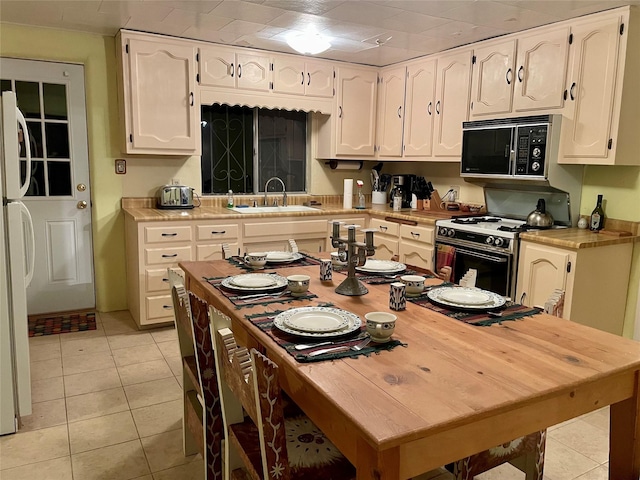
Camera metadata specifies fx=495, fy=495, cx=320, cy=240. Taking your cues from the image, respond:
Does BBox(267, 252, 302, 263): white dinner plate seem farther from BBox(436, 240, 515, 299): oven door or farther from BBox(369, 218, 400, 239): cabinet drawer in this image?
BBox(369, 218, 400, 239): cabinet drawer

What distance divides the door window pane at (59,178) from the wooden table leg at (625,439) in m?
4.07

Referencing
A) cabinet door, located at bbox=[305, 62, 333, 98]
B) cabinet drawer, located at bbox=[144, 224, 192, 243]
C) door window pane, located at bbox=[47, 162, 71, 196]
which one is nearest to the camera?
cabinet drawer, located at bbox=[144, 224, 192, 243]

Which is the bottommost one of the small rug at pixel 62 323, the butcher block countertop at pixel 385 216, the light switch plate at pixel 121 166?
the small rug at pixel 62 323

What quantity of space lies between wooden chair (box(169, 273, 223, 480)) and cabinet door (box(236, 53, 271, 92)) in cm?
267

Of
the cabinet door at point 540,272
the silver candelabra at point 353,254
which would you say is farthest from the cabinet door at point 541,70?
the silver candelabra at point 353,254

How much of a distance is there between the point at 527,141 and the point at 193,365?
2669 mm

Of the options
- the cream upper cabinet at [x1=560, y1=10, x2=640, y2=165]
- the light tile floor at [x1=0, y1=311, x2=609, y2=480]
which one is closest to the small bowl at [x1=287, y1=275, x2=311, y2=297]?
the light tile floor at [x1=0, y1=311, x2=609, y2=480]

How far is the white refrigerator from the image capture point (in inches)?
92.3

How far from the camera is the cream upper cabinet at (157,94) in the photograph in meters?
3.79

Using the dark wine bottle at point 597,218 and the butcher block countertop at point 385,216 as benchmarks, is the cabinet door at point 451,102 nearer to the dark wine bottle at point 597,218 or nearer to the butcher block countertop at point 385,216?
the butcher block countertop at point 385,216

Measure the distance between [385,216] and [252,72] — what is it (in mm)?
1712

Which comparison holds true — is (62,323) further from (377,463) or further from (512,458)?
(377,463)

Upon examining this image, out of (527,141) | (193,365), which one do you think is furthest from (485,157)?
(193,365)

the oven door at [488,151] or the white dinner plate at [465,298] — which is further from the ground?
the oven door at [488,151]
